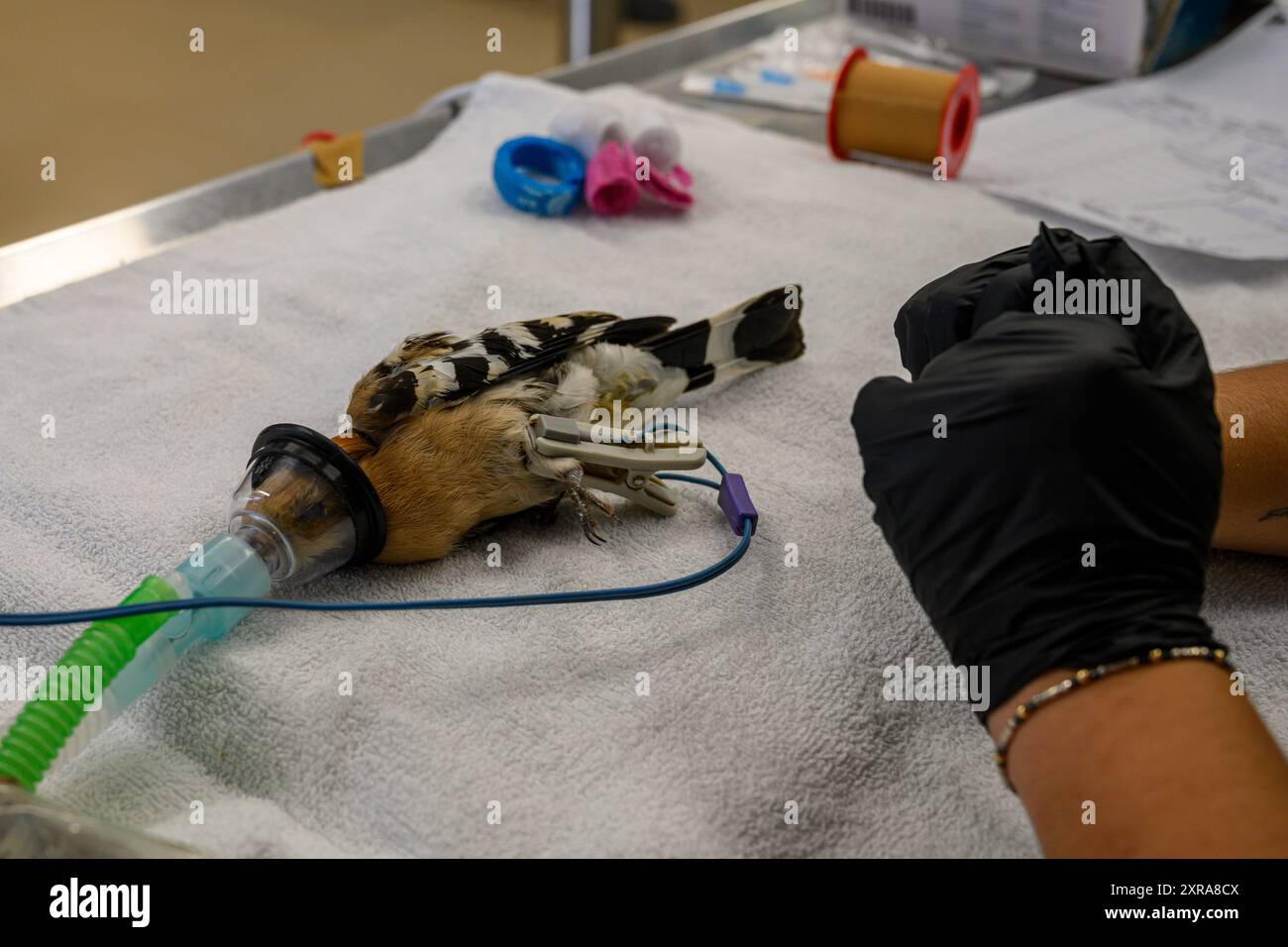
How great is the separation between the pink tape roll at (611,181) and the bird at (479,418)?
19.7 inches

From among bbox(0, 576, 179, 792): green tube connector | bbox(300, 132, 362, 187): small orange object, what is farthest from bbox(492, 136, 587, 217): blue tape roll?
bbox(0, 576, 179, 792): green tube connector

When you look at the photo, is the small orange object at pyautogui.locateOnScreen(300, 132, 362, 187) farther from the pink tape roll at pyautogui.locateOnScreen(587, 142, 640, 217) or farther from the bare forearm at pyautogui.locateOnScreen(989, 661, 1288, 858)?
the bare forearm at pyautogui.locateOnScreen(989, 661, 1288, 858)

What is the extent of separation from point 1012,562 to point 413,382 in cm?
47

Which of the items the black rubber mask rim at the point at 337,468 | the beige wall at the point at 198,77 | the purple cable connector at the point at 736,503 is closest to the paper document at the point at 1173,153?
the purple cable connector at the point at 736,503

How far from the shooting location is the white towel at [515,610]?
732 millimetres

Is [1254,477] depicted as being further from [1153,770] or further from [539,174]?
[539,174]

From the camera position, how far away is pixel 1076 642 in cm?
67

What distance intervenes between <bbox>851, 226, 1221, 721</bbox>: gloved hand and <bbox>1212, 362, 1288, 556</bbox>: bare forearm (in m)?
0.25

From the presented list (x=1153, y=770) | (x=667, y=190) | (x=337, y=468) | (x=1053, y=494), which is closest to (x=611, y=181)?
(x=667, y=190)

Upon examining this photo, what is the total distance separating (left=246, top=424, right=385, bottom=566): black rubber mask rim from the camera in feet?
2.70

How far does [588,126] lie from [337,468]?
835 mm

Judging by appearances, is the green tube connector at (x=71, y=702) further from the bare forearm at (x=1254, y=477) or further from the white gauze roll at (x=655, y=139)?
the white gauze roll at (x=655, y=139)
